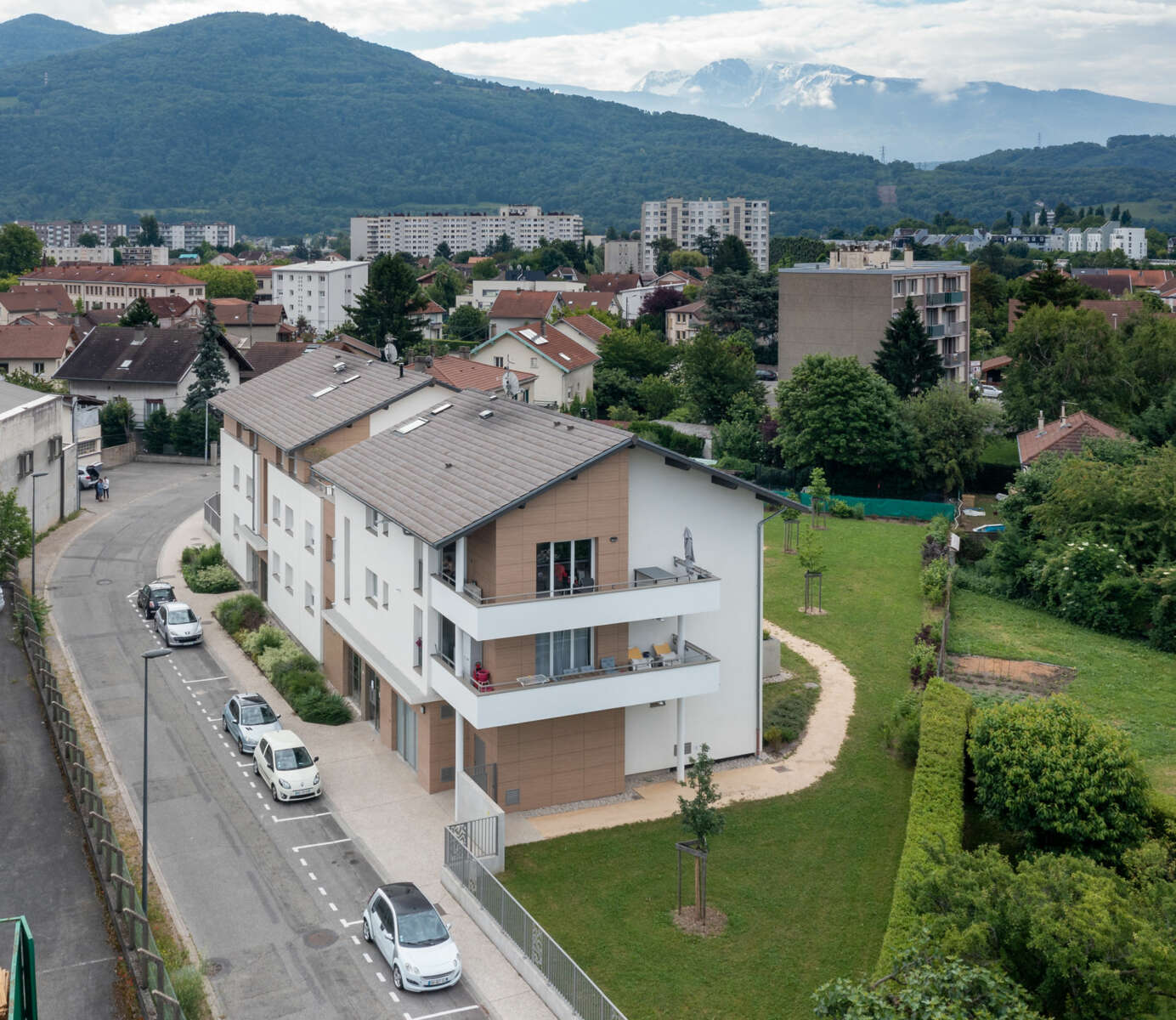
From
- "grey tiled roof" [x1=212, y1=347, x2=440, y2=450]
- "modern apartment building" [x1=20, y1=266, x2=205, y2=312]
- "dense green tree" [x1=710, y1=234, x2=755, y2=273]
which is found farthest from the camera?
"modern apartment building" [x1=20, y1=266, x2=205, y2=312]

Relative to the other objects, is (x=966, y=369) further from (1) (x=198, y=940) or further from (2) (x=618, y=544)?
(1) (x=198, y=940)

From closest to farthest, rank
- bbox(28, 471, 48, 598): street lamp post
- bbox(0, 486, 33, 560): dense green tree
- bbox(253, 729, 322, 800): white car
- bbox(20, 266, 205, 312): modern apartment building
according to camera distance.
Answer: bbox(253, 729, 322, 800): white car, bbox(0, 486, 33, 560): dense green tree, bbox(28, 471, 48, 598): street lamp post, bbox(20, 266, 205, 312): modern apartment building

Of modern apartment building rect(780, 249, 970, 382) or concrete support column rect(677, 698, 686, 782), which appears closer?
concrete support column rect(677, 698, 686, 782)

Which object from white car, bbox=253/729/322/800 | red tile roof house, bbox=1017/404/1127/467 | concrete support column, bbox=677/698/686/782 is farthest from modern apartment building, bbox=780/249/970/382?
white car, bbox=253/729/322/800

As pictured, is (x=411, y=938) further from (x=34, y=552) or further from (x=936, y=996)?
(x=34, y=552)

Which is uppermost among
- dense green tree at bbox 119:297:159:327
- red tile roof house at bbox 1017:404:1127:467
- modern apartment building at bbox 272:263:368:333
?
modern apartment building at bbox 272:263:368:333

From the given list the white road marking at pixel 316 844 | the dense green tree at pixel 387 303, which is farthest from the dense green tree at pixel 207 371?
the white road marking at pixel 316 844

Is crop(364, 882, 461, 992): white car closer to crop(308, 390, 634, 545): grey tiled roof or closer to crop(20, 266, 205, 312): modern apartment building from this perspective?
crop(308, 390, 634, 545): grey tiled roof
